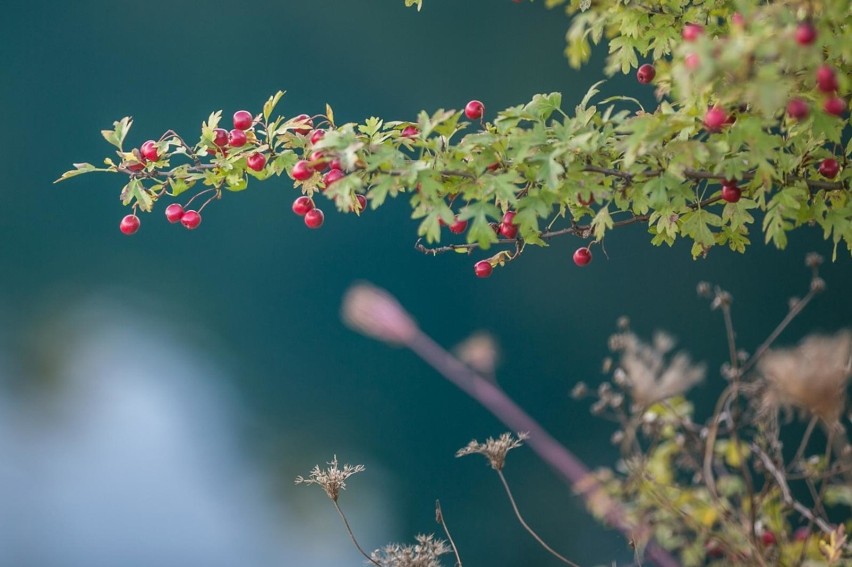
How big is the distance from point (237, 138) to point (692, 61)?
2.79 feet

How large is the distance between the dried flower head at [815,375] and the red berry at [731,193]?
2.37 ft

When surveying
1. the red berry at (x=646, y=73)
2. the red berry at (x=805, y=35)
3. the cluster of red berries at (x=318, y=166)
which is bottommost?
the red berry at (x=805, y=35)

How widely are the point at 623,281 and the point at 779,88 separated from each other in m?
1.85

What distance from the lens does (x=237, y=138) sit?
163 centimetres

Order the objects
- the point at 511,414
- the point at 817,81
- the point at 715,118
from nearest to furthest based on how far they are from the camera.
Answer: the point at 817,81 < the point at 715,118 < the point at 511,414

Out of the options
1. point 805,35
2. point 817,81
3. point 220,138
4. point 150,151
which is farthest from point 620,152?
point 150,151

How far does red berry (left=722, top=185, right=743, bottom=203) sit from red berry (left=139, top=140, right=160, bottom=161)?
42.0 inches

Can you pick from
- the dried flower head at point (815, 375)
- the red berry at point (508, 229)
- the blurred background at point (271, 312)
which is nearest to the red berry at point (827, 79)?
the dried flower head at point (815, 375)

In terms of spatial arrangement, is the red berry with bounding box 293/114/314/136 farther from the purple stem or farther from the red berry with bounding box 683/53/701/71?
the purple stem

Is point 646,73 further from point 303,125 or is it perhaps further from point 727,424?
point 727,424

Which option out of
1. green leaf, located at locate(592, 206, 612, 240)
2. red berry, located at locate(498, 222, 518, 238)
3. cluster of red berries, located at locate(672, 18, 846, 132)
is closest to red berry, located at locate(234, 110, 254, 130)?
red berry, located at locate(498, 222, 518, 238)

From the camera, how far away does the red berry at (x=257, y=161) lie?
1.64 meters

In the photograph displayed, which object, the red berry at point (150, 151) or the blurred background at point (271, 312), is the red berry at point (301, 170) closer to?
the red berry at point (150, 151)

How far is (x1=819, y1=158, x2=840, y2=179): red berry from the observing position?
5.36 feet
